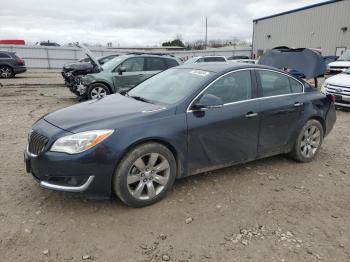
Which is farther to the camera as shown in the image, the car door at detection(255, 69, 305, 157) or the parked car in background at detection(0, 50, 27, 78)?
the parked car in background at detection(0, 50, 27, 78)

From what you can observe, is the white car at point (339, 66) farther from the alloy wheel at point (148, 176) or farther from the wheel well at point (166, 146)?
the alloy wheel at point (148, 176)

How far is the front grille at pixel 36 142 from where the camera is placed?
10.9ft

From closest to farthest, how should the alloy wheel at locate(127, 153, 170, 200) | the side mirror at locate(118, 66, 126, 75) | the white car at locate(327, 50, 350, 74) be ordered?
the alloy wheel at locate(127, 153, 170, 200) → the side mirror at locate(118, 66, 126, 75) → the white car at locate(327, 50, 350, 74)

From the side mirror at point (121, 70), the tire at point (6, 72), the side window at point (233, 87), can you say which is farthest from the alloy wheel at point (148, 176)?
the tire at point (6, 72)

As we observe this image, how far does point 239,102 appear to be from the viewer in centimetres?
417

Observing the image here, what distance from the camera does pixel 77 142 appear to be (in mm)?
3195

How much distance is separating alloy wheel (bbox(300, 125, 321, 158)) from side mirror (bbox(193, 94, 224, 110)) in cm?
191

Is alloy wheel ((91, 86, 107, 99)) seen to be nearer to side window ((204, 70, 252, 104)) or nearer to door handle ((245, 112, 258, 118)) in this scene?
side window ((204, 70, 252, 104))

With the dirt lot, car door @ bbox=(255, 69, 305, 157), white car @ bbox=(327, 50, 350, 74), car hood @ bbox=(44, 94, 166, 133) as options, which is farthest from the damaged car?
white car @ bbox=(327, 50, 350, 74)

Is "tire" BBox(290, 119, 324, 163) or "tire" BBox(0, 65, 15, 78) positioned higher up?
"tire" BBox(0, 65, 15, 78)

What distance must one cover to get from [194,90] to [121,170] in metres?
1.34

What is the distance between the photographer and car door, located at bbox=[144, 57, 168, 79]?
405 inches

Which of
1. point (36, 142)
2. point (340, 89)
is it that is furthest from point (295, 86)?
point (340, 89)

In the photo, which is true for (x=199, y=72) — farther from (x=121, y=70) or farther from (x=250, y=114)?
(x=121, y=70)
